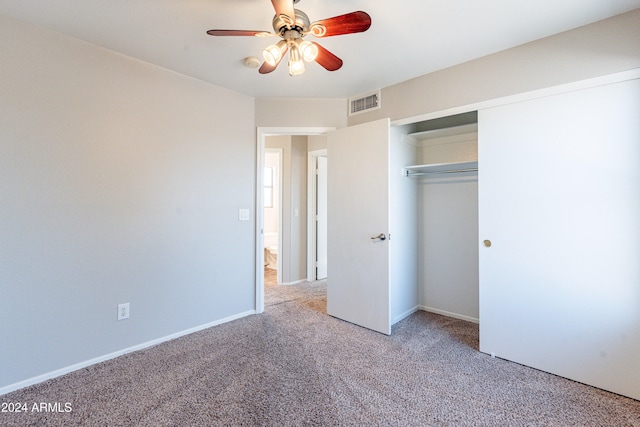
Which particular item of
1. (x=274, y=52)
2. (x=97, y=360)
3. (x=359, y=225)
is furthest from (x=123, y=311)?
(x=274, y=52)

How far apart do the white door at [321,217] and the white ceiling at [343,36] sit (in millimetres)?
2223

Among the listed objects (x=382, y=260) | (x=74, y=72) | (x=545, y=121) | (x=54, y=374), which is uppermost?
(x=74, y=72)

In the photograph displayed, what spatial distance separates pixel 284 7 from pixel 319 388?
87.7 inches

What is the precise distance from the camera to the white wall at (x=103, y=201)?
6.36 ft

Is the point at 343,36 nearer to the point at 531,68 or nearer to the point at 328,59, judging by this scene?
the point at 328,59

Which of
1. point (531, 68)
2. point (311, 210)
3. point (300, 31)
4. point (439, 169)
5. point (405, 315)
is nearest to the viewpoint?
point (300, 31)

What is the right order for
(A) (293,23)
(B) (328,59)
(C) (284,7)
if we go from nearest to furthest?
1. (C) (284,7)
2. (A) (293,23)
3. (B) (328,59)

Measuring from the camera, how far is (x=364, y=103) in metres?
3.13

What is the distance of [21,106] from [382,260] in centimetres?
296

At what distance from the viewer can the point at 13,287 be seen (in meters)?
1.92

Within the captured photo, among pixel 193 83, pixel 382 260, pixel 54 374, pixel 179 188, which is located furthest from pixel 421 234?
pixel 54 374

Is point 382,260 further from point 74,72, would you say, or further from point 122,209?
point 74,72

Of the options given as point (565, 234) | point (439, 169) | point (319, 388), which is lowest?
point (319, 388)

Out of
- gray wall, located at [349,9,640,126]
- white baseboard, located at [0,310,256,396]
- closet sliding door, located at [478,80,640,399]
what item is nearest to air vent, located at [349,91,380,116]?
gray wall, located at [349,9,640,126]
